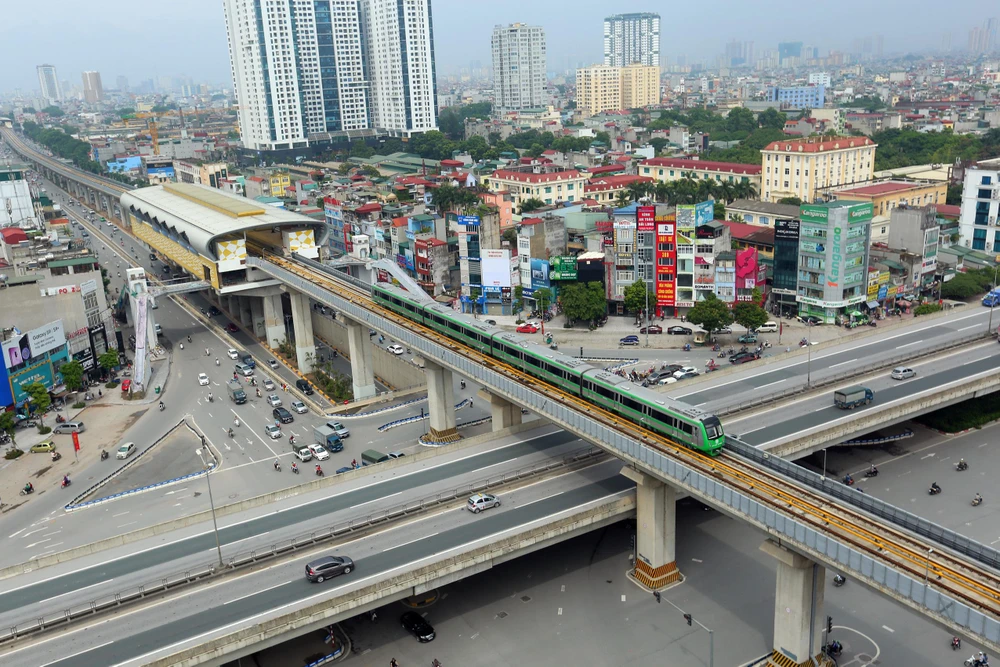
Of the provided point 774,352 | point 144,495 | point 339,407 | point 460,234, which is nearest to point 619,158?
point 460,234

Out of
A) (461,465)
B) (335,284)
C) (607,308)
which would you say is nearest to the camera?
(461,465)

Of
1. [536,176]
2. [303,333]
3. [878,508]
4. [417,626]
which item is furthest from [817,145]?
[417,626]

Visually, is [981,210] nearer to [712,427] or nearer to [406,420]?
[406,420]

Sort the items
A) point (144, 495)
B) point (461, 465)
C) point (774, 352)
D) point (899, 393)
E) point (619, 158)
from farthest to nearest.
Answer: point (619, 158) < point (774, 352) < point (144, 495) < point (899, 393) < point (461, 465)

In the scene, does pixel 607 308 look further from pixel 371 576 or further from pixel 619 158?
pixel 619 158

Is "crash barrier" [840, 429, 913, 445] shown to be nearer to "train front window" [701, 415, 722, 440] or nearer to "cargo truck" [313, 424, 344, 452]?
"train front window" [701, 415, 722, 440]

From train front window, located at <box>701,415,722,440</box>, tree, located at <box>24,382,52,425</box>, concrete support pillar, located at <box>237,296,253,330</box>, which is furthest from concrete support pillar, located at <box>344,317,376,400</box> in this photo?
train front window, located at <box>701,415,722,440</box>
